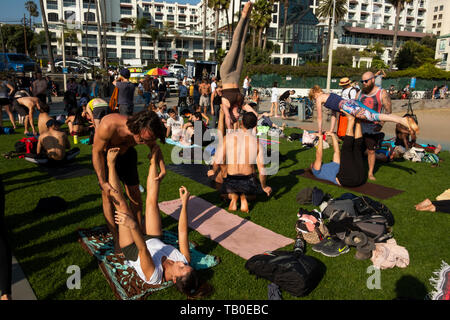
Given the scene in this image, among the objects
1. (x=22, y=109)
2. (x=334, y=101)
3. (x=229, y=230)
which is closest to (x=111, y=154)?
(x=229, y=230)

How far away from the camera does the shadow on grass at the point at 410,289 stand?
3.23 metres

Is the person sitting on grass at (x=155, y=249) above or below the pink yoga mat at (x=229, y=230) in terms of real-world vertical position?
above

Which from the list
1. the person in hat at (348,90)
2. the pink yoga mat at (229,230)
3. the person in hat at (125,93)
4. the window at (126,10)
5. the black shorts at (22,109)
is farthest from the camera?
the window at (126,10)

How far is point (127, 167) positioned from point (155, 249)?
114cm

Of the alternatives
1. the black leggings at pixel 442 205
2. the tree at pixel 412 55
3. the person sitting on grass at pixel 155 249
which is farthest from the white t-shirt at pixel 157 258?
the tree at pixel 412 55

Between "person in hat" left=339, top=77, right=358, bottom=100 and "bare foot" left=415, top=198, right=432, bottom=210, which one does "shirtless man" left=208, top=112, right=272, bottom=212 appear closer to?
"bare foot" left=415, top=198, right=432, bottom=210

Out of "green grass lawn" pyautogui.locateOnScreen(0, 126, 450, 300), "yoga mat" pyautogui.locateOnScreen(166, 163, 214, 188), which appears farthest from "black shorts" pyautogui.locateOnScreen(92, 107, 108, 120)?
"yoga mat" pyautogui.locateOnScreen(166, 163, 214, 188)

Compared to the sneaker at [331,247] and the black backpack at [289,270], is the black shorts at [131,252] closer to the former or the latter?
the black backpack at [289,270]

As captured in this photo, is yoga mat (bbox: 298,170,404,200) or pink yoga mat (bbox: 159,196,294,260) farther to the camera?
yoga mat (bbox: 298,170,404,200)

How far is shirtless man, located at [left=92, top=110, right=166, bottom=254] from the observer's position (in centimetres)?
296

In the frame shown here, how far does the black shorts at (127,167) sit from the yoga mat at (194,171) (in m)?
2.71

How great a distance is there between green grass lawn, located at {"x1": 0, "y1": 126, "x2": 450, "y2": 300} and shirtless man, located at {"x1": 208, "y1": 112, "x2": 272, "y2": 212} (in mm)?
401

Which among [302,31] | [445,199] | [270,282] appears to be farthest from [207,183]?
[302,31]

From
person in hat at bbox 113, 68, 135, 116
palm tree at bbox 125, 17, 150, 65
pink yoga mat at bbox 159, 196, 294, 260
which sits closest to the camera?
pink yoga mat at bbox 159, 196, 294, 260
